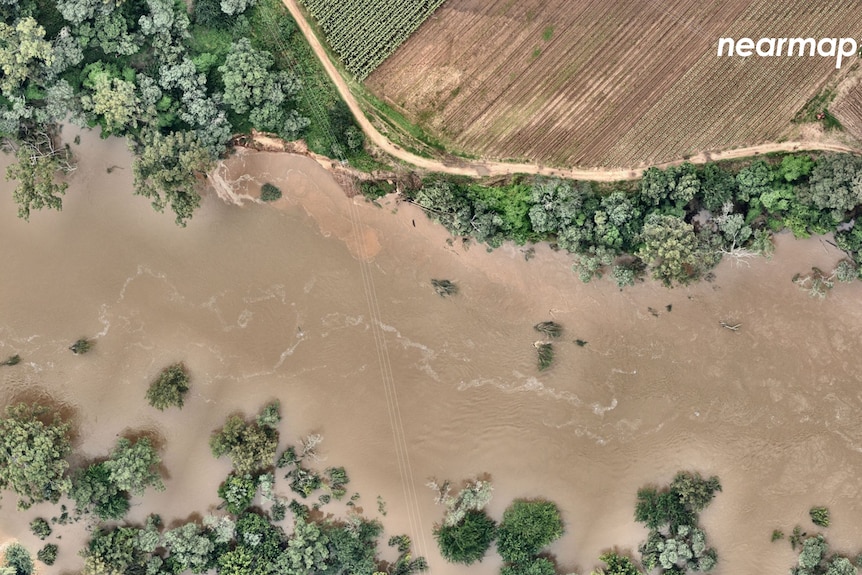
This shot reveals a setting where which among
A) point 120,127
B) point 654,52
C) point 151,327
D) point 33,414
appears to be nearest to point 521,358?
point 654,52

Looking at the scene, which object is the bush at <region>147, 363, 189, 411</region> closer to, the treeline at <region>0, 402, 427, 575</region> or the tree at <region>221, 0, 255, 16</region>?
the treeline at <region>0, 402, 427, 575</region>

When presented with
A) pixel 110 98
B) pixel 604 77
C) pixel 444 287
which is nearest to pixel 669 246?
pixel 604 77

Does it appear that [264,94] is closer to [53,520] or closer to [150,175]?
[150,175]

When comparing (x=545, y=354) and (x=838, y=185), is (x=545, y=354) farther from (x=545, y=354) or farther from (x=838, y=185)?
(x=838, y=185)

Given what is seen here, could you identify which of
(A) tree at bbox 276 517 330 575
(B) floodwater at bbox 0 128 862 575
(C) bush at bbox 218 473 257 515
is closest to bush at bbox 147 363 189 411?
(B) floodwater at bbox 0 128 862 575

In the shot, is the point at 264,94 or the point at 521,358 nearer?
the point at 264,94

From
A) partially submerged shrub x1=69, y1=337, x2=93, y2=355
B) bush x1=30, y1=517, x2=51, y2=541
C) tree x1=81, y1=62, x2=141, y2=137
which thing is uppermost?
tree x1=81, y1=62, x2=141, y2=137
